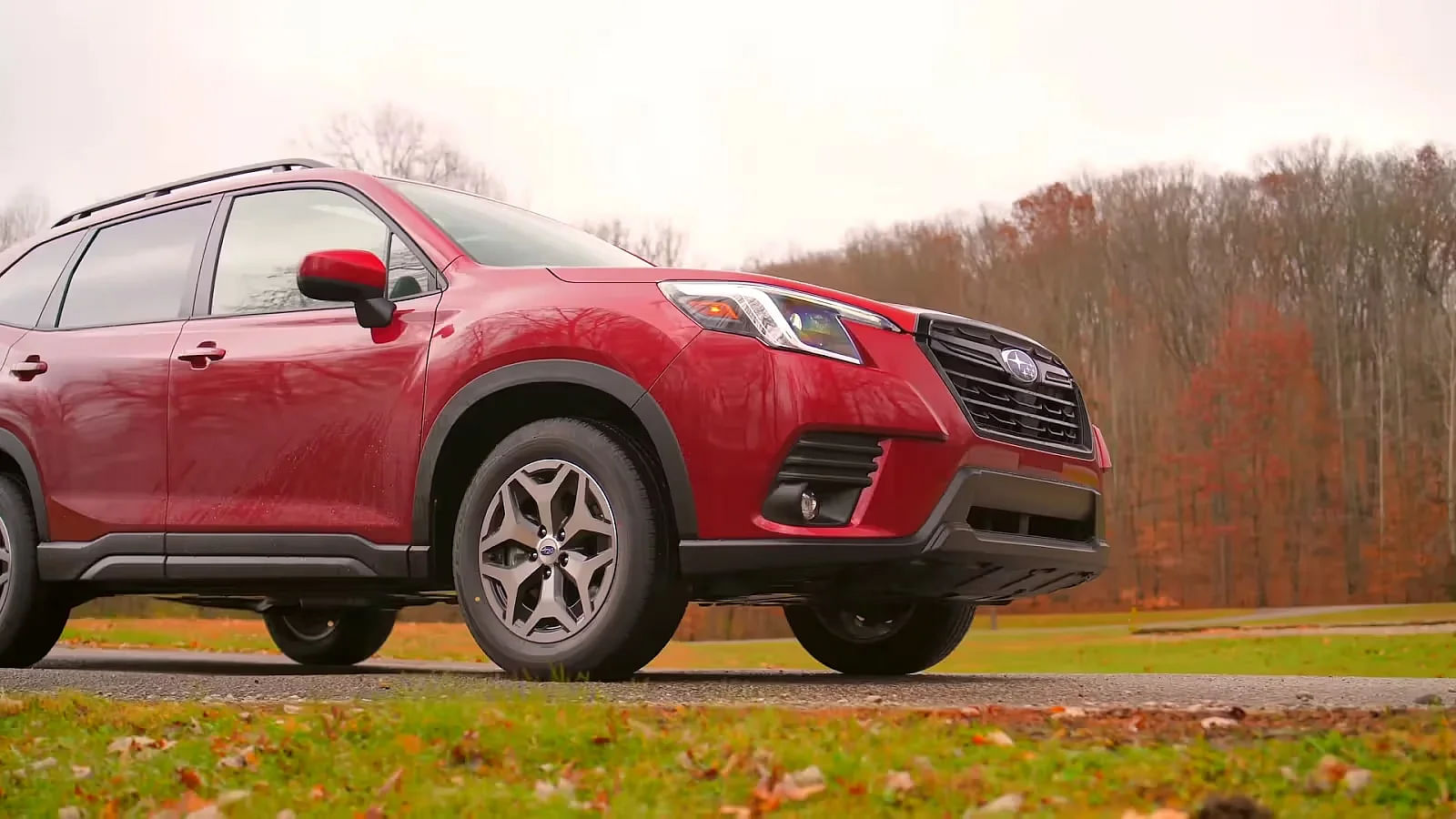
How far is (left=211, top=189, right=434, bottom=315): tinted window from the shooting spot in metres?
5.69

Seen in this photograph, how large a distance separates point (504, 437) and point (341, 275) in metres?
0.85

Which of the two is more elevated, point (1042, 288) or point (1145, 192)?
point (1145, 192)

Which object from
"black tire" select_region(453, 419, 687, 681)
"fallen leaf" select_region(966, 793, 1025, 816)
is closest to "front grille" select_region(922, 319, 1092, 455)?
"black tire" select_region(453, 419, 687, 681)

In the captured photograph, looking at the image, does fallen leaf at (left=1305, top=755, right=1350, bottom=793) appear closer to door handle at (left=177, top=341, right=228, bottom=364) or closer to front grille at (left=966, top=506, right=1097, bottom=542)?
front grille at (left=966, top=506, right=1097, bottom=542)

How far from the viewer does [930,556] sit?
4.73 meters

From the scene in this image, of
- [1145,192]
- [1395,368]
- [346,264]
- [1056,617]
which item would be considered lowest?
[1056,617]

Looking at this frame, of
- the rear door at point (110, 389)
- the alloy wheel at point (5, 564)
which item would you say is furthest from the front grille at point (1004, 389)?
the alloy wheel at point (5, 564)

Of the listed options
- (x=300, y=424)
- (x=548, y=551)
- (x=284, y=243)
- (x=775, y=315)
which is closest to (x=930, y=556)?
(x=775, y=315)

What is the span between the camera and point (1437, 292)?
136 ft

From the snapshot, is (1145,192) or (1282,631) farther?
(1145,192)

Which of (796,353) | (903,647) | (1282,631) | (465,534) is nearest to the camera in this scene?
(796,353)

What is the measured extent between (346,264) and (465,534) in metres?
1.11

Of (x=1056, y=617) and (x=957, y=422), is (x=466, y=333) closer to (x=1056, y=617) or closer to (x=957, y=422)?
(x=957, y=422)

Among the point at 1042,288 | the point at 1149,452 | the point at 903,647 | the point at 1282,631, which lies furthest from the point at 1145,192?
the point at 903,647
